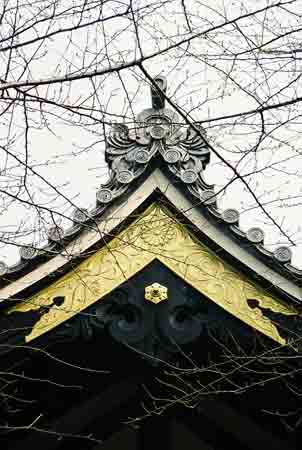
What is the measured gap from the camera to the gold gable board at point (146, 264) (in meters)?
4.60

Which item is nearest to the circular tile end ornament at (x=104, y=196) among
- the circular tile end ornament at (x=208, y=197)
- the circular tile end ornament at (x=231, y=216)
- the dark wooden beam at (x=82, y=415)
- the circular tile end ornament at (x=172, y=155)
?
the circular tile end ornament at (x=172, y=155)

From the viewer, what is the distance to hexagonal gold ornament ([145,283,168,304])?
4.55m

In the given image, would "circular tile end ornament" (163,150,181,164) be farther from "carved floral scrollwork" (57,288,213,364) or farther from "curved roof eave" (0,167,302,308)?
"carved floral scrollwork" (57,288,213,364)

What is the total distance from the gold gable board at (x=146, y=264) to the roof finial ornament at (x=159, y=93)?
1.75 feet

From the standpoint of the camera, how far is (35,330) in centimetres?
459

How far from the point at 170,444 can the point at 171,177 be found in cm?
153

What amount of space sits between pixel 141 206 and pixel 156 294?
0.47m

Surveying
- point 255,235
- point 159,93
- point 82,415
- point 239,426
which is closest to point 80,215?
point 159,93

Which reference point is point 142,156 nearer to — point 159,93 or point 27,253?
point 159,93

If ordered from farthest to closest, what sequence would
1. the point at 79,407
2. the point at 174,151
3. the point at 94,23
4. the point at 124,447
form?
the point at 124,447
the point at 79,407
the point at 174,151
the point at 94,23

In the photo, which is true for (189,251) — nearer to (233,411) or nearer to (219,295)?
(219,295)

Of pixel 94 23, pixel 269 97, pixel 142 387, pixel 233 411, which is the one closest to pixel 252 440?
pixel 233 411

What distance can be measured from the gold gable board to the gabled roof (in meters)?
0.07

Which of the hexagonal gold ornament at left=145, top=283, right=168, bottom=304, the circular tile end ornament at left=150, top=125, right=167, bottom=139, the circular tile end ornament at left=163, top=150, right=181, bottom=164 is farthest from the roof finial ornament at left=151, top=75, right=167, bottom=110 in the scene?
the hexagonal gold ornament at left=145, top=283, right=168, bottom=304
